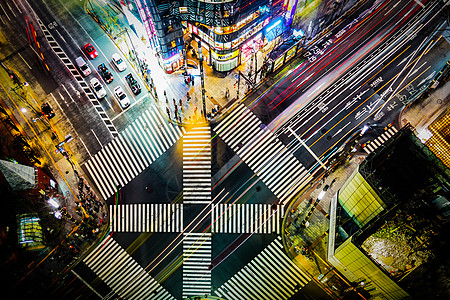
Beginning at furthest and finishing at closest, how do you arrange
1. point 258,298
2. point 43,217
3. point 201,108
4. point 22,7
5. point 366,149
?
point 22,7 < point 201,108 < point 366,149 < point 43,217 < point 258,298

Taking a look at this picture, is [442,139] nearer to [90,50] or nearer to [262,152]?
[262,152]

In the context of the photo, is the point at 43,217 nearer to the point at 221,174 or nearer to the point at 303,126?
the point at 221,174

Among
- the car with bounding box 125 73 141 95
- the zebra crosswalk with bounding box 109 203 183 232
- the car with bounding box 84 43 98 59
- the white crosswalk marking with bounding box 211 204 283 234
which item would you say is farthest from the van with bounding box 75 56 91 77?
the white crosswalk marking with bounding box 211 204 283 234

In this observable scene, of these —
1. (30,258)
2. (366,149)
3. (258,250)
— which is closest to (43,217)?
(30,258)

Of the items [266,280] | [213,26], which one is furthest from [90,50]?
[266,280]

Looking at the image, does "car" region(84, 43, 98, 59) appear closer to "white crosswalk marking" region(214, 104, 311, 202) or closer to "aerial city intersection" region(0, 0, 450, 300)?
"aerial city intersection" region(0, 0, 450, 300)

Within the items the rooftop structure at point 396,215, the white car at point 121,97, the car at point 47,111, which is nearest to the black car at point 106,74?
the white car at point 121,97
